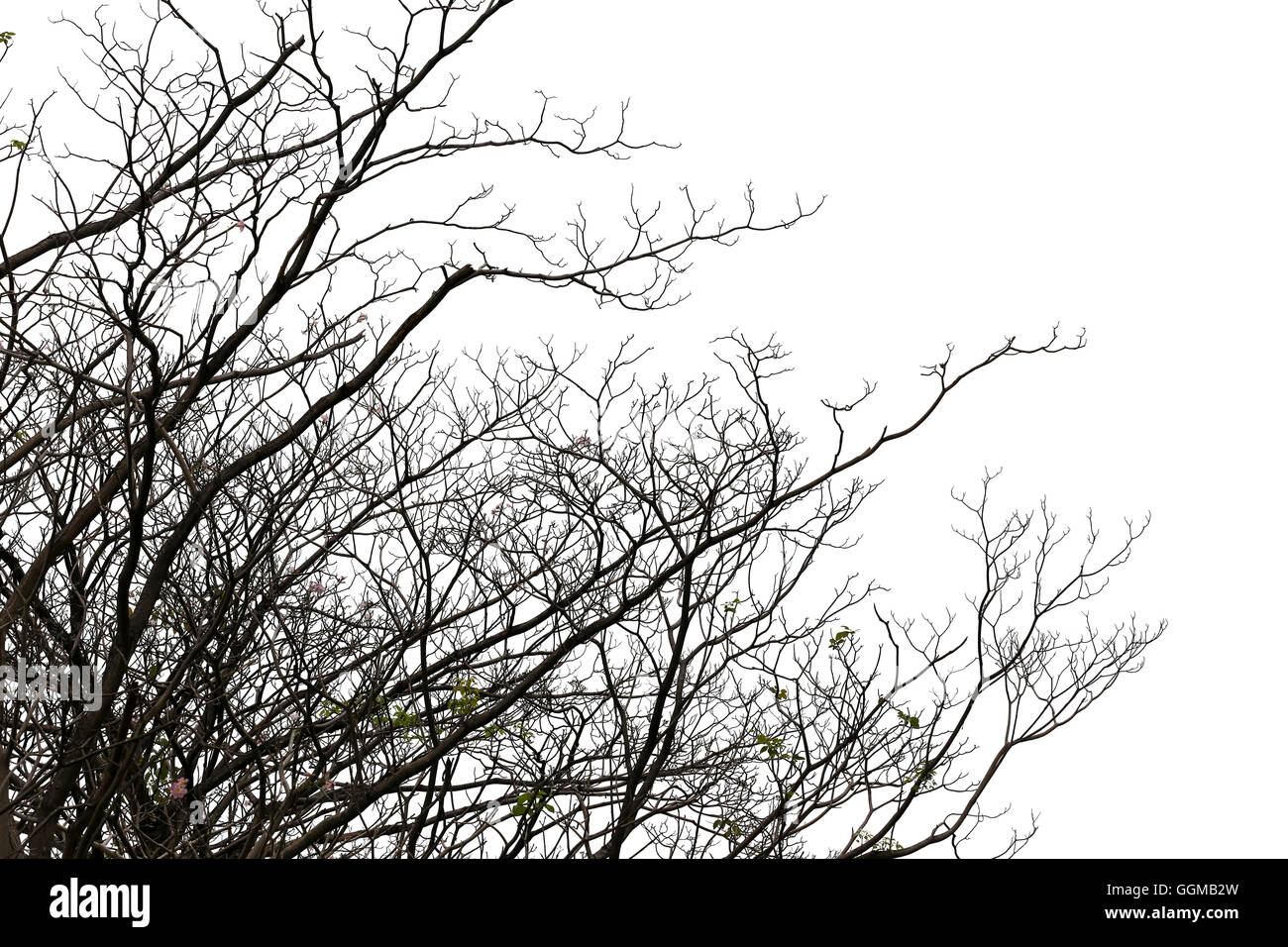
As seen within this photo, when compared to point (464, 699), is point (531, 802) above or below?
below

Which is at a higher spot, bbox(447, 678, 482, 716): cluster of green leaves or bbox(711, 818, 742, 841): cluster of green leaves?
bbox(447, 678, 482, 716): cluster of green leaves

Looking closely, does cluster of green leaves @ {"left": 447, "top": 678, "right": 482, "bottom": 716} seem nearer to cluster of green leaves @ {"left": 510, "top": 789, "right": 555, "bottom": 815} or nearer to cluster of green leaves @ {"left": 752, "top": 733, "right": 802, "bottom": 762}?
cluster of green leaves @ {"left": 510, "top": 789, "right": 555, "bottom": 815}

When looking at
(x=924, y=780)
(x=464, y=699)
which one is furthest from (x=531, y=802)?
(x=924, y=780)

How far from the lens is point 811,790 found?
6426 mm

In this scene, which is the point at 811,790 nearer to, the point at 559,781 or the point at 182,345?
the point at 559,781

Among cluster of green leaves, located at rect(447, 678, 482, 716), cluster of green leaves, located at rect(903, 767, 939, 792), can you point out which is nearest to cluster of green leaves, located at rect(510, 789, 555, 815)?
cluster of green leaves, located at rect(447, 678, 482, 716)

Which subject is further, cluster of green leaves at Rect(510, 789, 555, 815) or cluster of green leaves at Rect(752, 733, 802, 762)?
cluster of green leaves at Rect(752, 733, 802, 762)

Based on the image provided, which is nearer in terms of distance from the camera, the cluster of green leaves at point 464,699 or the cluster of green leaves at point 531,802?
the cluster of green leaves at point 531,802

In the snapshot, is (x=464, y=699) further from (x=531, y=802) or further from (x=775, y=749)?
(x=775, y=749)

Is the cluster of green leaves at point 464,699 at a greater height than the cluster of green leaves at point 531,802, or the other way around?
the cluster of green leaves at point 464,699

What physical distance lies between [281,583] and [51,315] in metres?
2.07

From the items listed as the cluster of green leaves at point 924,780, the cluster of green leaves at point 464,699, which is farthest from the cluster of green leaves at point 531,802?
the cluster of green leaves at point 924,780

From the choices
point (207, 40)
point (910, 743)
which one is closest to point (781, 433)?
point (910, 743)

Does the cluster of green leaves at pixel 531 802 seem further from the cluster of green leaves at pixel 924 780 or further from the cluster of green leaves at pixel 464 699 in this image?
the cluster of green leaves at pixel 924 780
